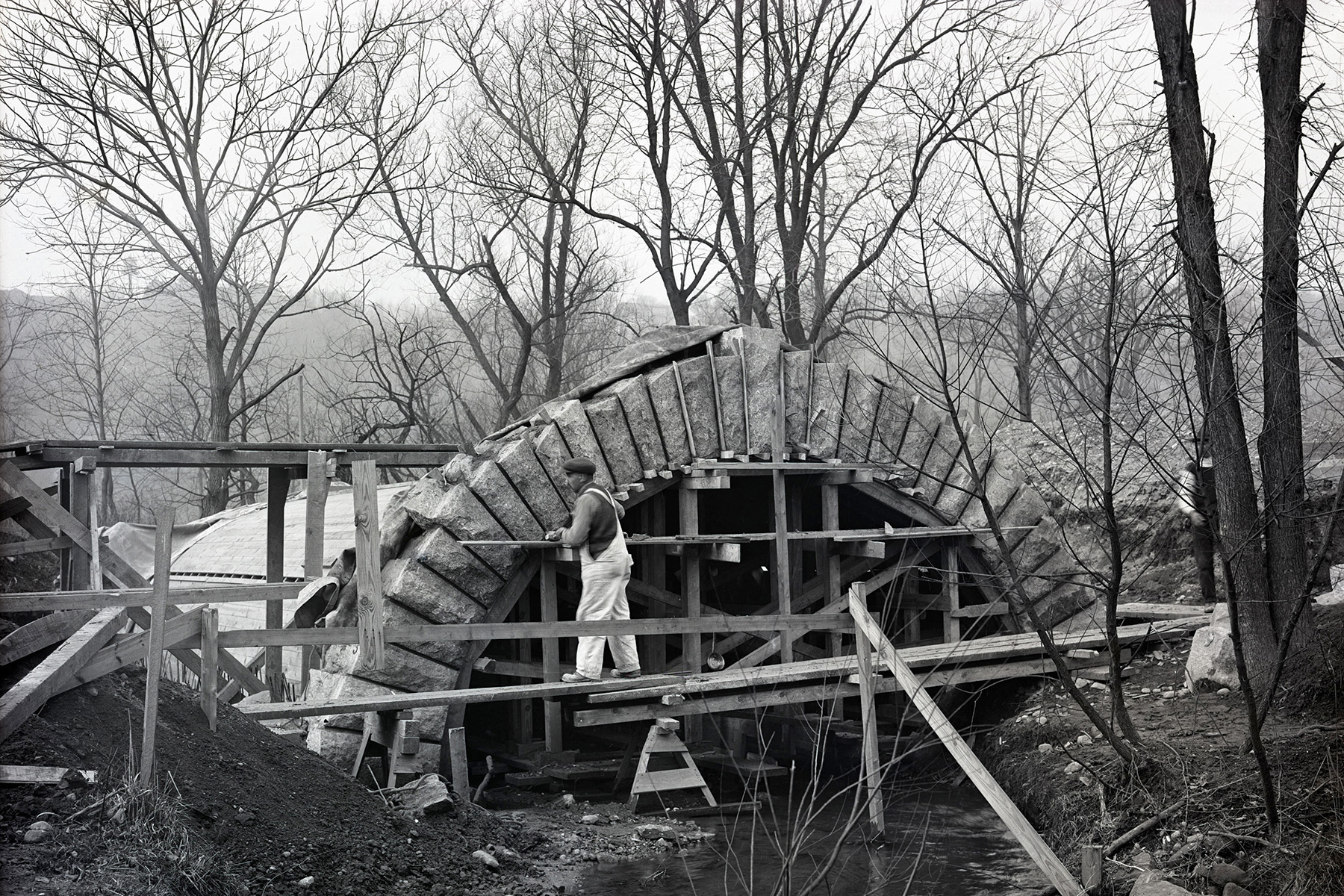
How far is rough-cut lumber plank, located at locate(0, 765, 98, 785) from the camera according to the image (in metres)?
4.95

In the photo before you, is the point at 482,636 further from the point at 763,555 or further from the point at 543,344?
the point at 543,344

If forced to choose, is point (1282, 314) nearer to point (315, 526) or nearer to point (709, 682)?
point (709, 682)

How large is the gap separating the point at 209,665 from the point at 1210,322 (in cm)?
623

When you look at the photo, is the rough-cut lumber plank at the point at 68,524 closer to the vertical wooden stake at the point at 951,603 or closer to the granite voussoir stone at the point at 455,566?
the granite voussoir stone at the point at 455,566

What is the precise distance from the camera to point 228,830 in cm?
561

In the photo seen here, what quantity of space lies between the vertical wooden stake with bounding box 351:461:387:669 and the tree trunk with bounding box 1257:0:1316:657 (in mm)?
5767

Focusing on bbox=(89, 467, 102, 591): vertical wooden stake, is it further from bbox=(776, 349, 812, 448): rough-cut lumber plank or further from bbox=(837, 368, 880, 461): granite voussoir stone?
bbox=(837, 368, 880, 461): granite voussoir stone

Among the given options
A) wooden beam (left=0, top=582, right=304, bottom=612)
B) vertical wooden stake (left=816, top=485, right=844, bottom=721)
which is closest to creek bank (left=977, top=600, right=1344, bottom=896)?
vertical wooden stake (left=816, top=485, right=844, bottom=721)

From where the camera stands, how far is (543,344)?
22.8m

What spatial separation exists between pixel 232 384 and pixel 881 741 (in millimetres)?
13729

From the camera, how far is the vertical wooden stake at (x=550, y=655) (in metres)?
9.45

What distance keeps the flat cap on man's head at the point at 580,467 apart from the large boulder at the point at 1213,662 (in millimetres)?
4941

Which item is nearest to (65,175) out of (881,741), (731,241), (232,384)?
(232,384)

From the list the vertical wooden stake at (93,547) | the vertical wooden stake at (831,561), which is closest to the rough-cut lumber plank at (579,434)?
the vertical wooden stake at (831,561)
